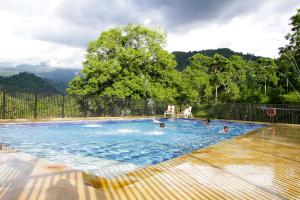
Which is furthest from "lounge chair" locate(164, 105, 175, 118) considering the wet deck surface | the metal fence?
the wet deck surface

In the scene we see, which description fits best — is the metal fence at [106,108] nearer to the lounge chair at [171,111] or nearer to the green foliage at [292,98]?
the lounge chair at [171,111]

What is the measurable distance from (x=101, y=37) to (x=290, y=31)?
51.7 feet

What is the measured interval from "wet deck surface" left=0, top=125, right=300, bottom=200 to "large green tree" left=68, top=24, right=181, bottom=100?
19.2 metres

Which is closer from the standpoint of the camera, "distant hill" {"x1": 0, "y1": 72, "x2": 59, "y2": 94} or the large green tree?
the large green tree

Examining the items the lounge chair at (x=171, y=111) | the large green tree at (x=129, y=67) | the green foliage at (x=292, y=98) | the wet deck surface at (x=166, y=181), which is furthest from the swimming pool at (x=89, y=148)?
the green foliage at (x=292, y=98)

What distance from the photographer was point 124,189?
148 inches

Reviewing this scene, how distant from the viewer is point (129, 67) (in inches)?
1040

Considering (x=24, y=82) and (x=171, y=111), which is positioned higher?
(x=24, y=82)

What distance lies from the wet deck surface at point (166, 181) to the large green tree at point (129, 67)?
63.1ft

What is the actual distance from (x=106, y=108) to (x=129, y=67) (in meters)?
6.76

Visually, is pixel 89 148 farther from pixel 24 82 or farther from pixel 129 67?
pixel 24 82

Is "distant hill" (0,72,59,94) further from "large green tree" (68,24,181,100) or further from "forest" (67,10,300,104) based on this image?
"forest" (67,10,300,104)

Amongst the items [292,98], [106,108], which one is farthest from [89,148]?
[292,98]

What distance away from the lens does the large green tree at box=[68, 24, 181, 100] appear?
993 inches
